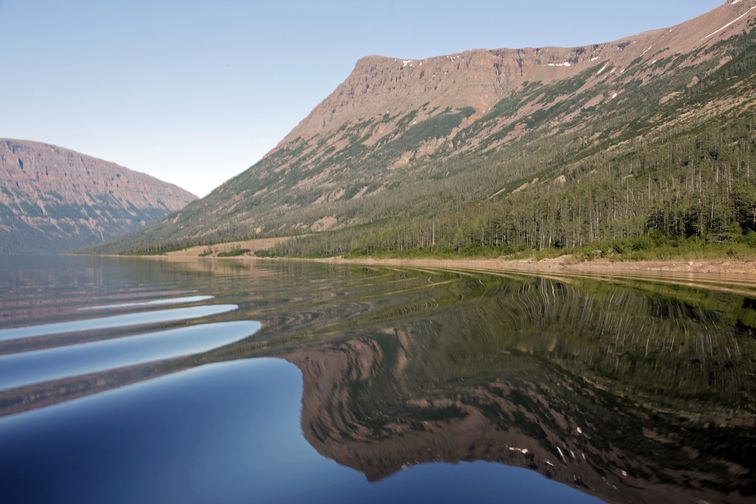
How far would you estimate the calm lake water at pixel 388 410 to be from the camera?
12352 mm

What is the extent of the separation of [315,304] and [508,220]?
106010mm

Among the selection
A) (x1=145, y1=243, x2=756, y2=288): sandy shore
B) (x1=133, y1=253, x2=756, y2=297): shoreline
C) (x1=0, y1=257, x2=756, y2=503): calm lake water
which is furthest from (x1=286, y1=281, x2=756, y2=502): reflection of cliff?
(x1=145, y1=243, x2=756, y2=288): sandy shore

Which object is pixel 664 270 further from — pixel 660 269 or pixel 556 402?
pixel 556 402

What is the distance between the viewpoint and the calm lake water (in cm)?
1235


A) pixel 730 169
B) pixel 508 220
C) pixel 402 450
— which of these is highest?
pixel 730 169

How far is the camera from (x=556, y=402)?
17.2m

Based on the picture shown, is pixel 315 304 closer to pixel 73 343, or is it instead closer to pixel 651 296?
pixel 73 343

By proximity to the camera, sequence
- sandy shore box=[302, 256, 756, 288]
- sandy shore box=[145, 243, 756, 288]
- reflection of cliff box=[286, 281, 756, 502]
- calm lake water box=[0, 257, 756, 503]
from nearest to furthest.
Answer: calm lake water box=[0, 257, 756, 503] < reflection of cliff box=[286, 281, 756, 502] < sandy shore box=[145, 243, 756, 288] < sandy shore box=[302, 256, 756, 288]

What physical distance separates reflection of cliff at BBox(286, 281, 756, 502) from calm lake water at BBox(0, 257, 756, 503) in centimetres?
8

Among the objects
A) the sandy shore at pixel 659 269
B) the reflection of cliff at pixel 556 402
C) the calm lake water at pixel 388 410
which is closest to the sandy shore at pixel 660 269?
the sandy shore at pixel 659 269

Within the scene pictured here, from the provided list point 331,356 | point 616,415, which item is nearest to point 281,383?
point 331,356

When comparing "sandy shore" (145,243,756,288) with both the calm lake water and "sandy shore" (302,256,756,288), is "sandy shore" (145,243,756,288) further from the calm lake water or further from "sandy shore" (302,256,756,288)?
the calm lake water

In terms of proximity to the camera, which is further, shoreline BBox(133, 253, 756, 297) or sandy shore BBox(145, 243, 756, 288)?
sandy shore BBox(145, 243, 756, 288)

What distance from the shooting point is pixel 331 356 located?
82.5 ft
